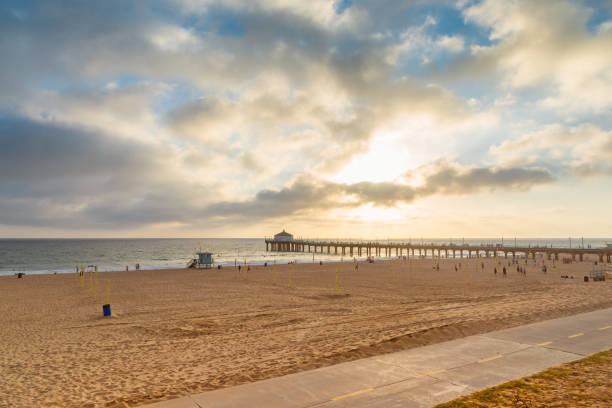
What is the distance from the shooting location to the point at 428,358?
30.3 ft

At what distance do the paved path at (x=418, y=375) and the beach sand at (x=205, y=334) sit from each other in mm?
1137

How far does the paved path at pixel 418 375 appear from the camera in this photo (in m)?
6.83

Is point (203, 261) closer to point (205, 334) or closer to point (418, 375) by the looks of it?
point (205, 334)

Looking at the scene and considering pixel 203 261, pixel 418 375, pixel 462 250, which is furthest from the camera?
pixel 462 250

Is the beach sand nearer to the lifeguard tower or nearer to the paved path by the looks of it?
the paved path

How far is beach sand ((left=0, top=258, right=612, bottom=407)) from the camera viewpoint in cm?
889

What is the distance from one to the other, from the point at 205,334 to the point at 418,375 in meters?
8.80

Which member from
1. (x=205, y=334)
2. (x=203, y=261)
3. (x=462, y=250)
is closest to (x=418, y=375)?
(x=205, y=334)

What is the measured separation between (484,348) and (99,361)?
1120 cm

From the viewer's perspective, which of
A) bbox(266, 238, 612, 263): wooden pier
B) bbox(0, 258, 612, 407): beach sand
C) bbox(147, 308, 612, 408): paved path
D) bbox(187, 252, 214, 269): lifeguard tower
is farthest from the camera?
bbox(266, 238, 612, 263): wooden pier

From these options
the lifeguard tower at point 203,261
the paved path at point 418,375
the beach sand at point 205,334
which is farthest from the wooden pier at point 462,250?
the paved path at point 418,375

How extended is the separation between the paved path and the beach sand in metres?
1.14

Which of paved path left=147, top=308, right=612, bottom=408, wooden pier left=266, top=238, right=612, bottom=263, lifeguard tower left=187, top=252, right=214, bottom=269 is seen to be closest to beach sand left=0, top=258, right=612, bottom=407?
paved path left=147, top=308, right=612, bottom=408

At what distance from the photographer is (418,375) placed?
800 cm
